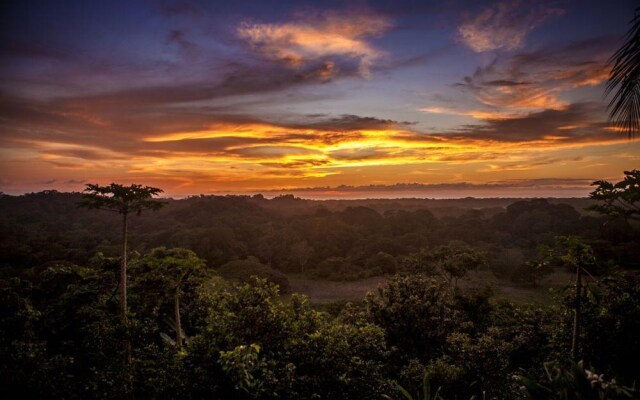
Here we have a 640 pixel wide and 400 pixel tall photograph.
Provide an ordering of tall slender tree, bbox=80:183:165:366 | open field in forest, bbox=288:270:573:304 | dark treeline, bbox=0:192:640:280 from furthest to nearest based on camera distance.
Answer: dark treeline, bbox=0:192:640:280 < open field in forest, bbox=288:270:573:304 < tall slender tree, bbox=80:183:165:366

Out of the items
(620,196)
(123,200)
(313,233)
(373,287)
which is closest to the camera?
(620,196)

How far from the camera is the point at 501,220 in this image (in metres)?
88.2

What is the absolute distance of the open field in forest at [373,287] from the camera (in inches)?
1609

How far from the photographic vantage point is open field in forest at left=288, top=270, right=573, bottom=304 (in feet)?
134

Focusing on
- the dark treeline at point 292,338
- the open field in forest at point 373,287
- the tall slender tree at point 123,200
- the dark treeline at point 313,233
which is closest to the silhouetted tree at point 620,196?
the dark treeline at point 292,338

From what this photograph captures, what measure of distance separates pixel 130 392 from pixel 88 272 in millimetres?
6620

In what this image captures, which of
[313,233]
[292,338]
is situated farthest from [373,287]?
[292,338]

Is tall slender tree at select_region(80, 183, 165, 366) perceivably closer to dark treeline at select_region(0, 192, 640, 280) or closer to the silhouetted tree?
the silhouetted tree

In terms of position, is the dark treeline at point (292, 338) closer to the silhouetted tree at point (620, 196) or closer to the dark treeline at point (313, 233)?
the silhouetted tree at point (620, 196)

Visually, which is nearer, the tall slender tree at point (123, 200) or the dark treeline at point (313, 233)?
the tall slender tree at point (123, 200)

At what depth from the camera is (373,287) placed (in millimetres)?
48188

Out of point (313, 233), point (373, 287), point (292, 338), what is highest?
point (292, 338)

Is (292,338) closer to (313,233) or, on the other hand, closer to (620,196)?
(620,196)

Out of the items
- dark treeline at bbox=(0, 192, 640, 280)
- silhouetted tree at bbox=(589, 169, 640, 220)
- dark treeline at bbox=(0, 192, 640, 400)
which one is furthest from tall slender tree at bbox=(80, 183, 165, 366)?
dark treeline at bbox=(0, 192, 640, 280)
